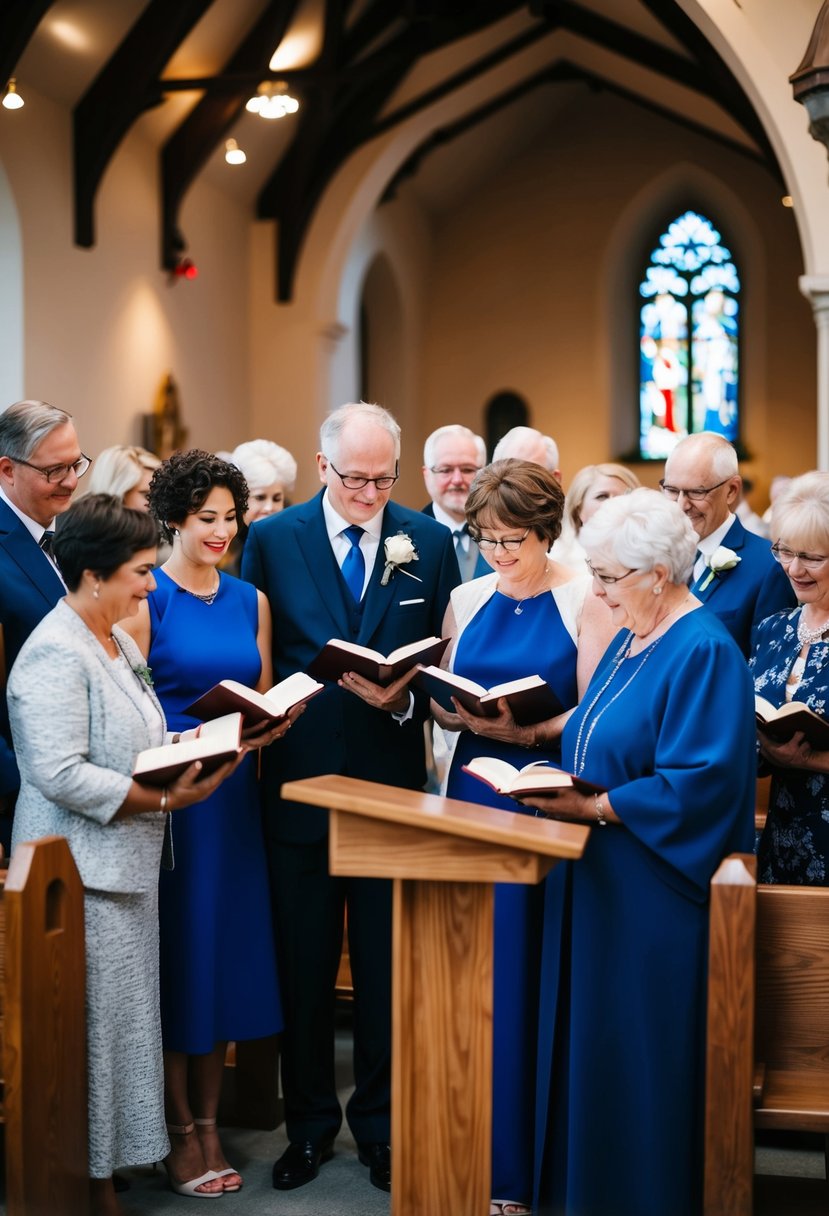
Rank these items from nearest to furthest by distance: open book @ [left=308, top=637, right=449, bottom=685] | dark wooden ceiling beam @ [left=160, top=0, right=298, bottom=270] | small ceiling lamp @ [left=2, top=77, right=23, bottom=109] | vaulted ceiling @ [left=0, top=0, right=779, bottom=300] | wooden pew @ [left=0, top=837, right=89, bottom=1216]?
wooden pew @ [left=0, top=837, right=89, bottom=1216] < open book @ [left=308, top=637, right=449, bottom=685] < small ceiling lamp @ [left=2, top=77, right=23, bottom=109] < vaulted ceiling @ [left=0, top=0, right=779, bottom=300] < dark wooden ceiling beam @ [left=160, top=0, right=298, bottom=270]

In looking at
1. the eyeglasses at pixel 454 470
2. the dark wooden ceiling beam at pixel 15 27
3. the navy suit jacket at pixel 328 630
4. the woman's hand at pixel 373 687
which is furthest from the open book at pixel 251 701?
the dark wooden ceiling beam at pixel 15 27

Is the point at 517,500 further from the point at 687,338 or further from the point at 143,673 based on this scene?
the point at 687,338

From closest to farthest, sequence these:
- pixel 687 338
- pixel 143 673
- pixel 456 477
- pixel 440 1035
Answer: pixel 440 1035 → pixel 143 673 → pixel 456 477 → pixel 687 338

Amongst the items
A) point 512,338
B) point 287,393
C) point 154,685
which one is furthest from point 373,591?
point 512,338

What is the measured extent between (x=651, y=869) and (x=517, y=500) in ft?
3.11

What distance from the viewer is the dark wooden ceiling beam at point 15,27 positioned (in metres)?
7.12

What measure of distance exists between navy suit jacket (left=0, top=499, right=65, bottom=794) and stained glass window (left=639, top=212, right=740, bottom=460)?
35.8 feet

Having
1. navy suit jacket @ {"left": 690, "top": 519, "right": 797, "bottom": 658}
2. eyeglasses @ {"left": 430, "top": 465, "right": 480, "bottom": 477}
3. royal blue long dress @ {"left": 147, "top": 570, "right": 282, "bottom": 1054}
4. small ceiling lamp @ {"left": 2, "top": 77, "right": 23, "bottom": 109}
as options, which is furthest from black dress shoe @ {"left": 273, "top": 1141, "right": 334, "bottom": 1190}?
small ceiling lamp @ {"left": 2, "top": 77, "right": 23, "bottom": 109}

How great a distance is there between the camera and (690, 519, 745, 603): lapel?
4.06 meters

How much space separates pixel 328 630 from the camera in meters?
3.41

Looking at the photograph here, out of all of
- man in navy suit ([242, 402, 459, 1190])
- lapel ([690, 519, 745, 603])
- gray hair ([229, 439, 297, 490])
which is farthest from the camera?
gray hair ([229, 439, 297, 490])

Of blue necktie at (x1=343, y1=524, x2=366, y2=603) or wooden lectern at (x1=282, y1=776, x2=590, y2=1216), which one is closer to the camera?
wooden lectern at (x1=282, y1=776, x2=590, y2=1216)

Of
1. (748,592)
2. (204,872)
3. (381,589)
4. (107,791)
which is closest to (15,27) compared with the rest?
(381,589)

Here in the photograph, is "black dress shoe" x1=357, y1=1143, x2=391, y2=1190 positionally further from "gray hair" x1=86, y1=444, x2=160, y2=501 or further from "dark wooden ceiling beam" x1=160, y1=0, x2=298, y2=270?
"dark wooden ceiling beam" x1=160, y1=0, x2=298, y2=270
